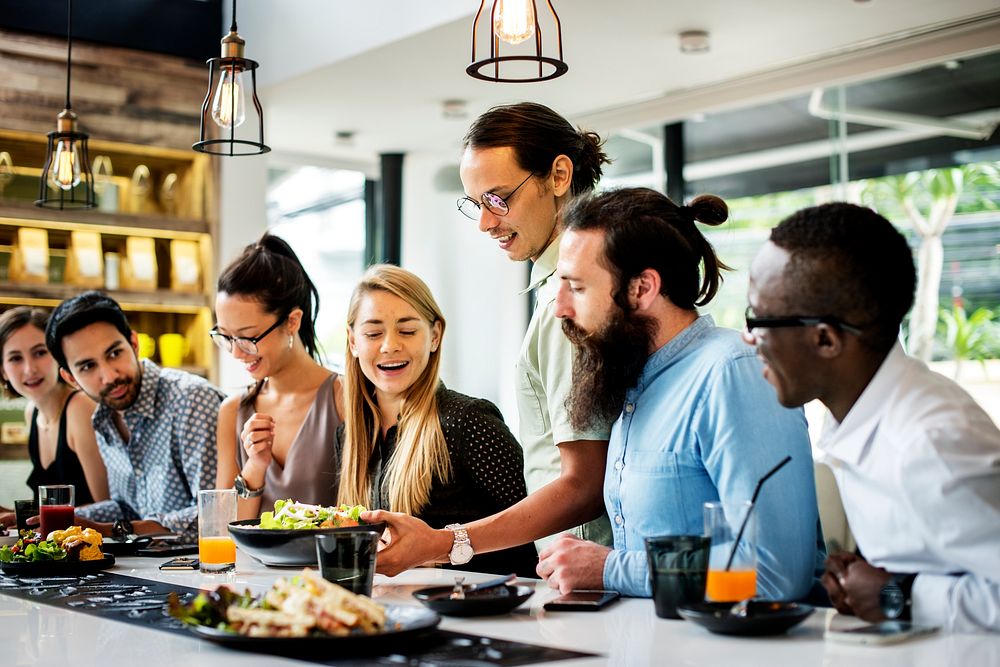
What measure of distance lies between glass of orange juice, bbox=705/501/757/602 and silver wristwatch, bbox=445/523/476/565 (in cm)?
69

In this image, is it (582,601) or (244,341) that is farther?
(244,341)

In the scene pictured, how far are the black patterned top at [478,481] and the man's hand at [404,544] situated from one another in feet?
1.80

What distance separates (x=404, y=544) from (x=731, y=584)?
0.71m

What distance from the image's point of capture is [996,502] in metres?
1.50

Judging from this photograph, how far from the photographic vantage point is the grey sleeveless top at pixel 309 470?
3062mm

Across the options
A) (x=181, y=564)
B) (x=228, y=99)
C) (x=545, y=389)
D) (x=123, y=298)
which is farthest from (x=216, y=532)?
(x=123, y=298)

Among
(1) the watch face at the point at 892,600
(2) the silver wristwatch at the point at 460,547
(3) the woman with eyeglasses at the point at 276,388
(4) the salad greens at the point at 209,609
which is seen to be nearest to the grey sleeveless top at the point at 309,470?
(3) the woman with eyeglasses at the point at 276,388

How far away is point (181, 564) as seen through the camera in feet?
8.04

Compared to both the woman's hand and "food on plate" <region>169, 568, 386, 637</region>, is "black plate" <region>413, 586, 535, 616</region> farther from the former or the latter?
the woman's hand

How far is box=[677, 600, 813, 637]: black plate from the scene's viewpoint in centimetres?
151

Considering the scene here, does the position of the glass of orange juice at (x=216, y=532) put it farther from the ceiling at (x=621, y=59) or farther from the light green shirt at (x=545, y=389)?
the ceiling at (x=621, y=59)

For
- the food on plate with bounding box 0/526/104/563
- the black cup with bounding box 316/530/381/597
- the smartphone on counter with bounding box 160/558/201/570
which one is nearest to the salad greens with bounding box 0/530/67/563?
the food on plate with bounding box 0/526/104/563

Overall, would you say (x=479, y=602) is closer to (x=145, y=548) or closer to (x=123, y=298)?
(x=145, y=548)

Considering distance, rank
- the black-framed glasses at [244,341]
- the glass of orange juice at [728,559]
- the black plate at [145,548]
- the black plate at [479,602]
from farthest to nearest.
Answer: the black-framed glasses at [244,341], the black plate at [145,548], the black plate at [479,602], the glass of orange juice at [728,559]
